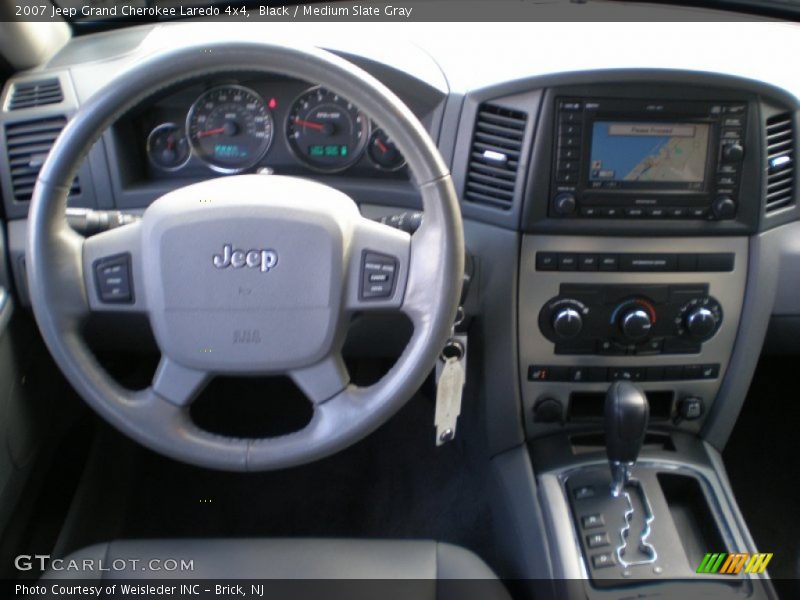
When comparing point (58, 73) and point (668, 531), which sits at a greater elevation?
point (58, 73)

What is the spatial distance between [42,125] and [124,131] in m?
0.14

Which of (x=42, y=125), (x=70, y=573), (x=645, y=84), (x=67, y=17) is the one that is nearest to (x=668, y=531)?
(x=645, y=84)

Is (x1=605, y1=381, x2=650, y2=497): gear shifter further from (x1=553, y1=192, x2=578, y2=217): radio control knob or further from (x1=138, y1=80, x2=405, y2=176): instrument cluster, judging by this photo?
(x1=138, y1=80, x2=405, y2=176): instrument cluster

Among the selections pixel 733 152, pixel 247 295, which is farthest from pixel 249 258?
pixel 733 152

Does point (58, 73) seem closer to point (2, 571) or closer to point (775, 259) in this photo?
point (2, 571)

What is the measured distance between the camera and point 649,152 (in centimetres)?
138

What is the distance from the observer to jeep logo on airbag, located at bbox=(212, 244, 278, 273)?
109cm

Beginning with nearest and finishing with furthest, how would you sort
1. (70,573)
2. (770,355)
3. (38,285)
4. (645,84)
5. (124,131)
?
(38,285)
(70,573)
(645,84)
(124,131)
(770,355)

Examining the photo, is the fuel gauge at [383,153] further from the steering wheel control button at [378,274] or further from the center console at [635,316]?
the steering wheel control button at [378,274]

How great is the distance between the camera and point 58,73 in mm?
1492

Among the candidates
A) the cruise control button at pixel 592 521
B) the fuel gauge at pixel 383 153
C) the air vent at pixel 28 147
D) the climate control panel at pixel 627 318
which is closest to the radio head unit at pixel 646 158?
the climate control panel at pixel 627 318

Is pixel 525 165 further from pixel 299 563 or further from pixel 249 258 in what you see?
pixel 299 563

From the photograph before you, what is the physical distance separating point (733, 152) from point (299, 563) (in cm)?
102

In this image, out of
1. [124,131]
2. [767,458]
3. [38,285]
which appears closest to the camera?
[38,285]
